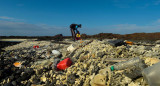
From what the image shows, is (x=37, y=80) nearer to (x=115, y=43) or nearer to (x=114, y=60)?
(x=114, y=60)

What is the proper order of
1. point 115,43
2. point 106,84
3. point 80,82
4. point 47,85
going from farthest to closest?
point 115,43 < point 47,85 < point 80,82 < point 106,84

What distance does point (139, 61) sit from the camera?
325 centimetres

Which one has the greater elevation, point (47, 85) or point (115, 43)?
point (115, 43)

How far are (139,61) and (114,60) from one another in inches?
38.5

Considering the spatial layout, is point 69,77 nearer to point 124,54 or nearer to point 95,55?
point 95,55

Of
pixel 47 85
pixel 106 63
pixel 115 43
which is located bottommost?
pixel 47 85

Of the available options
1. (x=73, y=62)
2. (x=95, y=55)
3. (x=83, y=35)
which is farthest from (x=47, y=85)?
(x=83, y=35)

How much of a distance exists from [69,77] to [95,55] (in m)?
1.64

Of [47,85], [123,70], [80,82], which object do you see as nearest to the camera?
[123,70]

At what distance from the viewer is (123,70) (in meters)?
3.23

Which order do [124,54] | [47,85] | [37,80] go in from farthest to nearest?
[124,54] < [37,80] < [47,85]

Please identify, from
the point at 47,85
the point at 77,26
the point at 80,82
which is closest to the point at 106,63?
the point at 80,82

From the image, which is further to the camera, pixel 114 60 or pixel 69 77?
pixel 114 60

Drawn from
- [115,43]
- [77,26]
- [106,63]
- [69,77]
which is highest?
[77,26]
